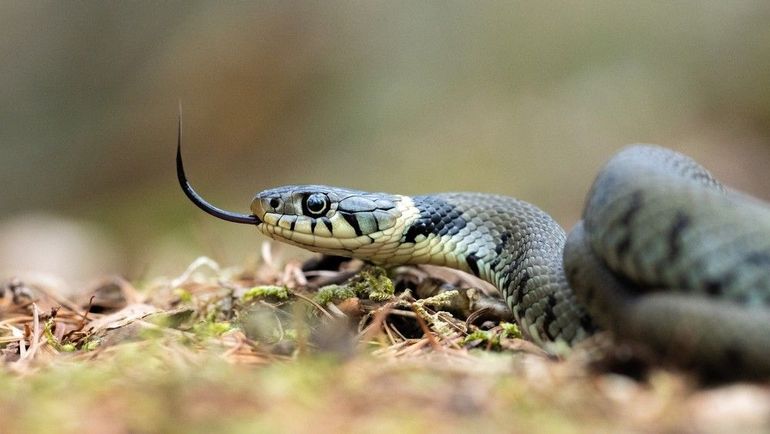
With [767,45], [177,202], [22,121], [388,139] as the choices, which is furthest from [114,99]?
[767,45]

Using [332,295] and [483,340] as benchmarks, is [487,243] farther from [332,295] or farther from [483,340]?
[483,340]

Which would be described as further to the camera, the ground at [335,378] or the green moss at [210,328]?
the green moss at [210,328]

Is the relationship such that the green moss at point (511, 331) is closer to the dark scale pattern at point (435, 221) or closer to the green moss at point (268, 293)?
the dark scale pattern at point (435, 221)

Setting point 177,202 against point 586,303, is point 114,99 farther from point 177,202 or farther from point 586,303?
point 586,303

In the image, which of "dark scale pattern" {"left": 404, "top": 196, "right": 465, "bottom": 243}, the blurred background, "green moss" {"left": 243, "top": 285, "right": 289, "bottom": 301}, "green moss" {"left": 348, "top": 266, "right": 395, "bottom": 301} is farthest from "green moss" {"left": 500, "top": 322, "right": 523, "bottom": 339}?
the blurred background

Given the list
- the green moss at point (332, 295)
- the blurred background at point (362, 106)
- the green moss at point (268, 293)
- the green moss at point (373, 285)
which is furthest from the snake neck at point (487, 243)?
the blurred background at point (362, 106)

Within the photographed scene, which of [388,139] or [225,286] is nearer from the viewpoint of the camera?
[225,286]

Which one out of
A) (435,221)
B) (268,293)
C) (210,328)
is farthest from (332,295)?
(435,221)
